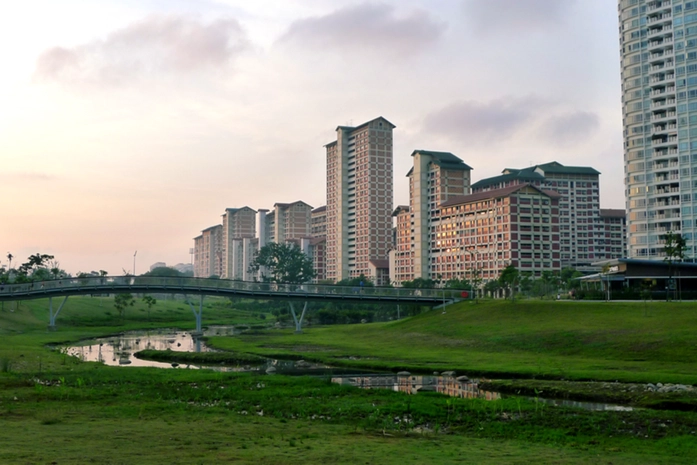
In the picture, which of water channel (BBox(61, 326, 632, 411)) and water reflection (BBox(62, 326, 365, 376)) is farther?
water reflection (BBox(62, 326, 365, 376))

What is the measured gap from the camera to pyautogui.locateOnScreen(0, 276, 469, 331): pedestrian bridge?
318 feet

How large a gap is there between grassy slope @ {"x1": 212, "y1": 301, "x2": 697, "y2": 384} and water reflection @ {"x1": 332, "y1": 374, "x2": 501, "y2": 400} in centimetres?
414

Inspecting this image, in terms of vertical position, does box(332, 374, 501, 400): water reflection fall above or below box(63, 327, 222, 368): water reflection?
above

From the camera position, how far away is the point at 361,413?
103 feet

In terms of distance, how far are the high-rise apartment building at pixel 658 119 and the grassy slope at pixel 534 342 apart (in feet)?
278

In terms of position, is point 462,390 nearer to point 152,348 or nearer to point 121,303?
point 152,348

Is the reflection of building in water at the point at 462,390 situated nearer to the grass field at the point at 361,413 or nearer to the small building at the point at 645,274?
the grass field at the point at 361,413

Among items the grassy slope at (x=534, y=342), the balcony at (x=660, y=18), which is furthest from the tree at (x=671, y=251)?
the balcony at (x=660, y=18)

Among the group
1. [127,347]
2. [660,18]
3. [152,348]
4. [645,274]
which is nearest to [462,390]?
[152,348]

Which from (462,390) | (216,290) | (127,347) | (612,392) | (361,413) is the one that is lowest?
(127,347)

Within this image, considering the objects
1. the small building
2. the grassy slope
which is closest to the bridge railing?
the grassy slope

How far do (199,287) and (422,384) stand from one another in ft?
196

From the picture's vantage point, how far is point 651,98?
15962 centimetres

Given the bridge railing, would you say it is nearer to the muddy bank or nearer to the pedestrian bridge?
the pedestrian bridge
